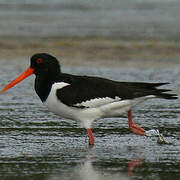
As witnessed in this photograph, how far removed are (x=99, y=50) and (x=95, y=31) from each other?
10.9 feet

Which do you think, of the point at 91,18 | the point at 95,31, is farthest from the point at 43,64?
the point at 91,18

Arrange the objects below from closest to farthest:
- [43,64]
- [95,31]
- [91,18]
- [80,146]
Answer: [80,146]
[43,64]
[95,31]
[91,18]

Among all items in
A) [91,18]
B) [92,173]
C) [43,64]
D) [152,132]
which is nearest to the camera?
[92,173]

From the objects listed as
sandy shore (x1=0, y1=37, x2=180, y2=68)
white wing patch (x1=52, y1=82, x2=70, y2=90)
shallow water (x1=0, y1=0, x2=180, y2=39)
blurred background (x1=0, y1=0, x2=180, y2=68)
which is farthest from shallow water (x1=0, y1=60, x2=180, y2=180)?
Answer: shallow water (x1=0, y1=0, x2=180, y2=39)

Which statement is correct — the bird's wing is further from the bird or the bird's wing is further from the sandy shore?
the sandy shore

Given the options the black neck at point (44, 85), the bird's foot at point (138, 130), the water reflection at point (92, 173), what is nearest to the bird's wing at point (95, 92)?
the black neck at point (44, 85)

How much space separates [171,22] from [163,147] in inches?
604

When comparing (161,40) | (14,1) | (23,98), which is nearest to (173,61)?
(161,40)

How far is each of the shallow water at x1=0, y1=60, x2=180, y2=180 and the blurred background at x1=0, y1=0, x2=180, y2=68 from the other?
206 inches

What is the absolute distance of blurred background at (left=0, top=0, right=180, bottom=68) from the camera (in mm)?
16562

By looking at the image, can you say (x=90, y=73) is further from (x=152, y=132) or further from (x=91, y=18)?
(x=91, y=18)

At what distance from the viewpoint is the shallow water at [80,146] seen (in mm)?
6598

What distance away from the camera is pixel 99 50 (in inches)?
677

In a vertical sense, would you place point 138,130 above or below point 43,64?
below
